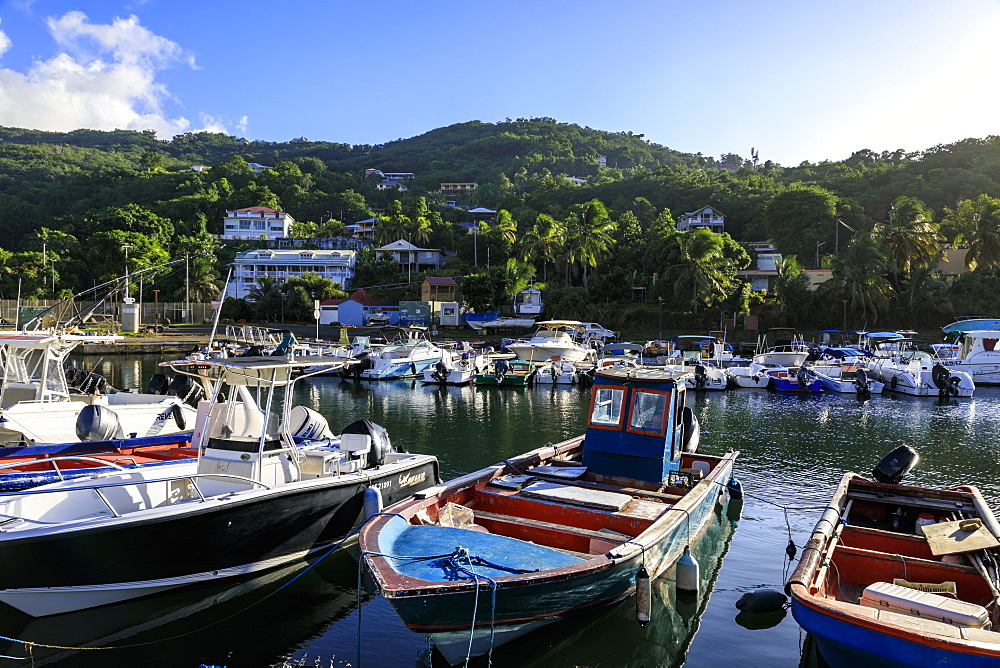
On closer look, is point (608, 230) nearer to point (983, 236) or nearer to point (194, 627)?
point (983, 236)

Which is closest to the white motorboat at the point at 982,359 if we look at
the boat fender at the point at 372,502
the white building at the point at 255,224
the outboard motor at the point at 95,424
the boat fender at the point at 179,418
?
the boat fender at the point at 372,502

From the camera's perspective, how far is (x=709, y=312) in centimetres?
6594

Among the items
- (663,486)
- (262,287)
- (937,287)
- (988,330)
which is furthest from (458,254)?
(663,486)

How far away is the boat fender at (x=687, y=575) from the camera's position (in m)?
10.1

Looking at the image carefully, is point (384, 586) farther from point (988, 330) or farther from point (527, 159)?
point (527, 159)

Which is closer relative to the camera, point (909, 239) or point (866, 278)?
point (866, 278)

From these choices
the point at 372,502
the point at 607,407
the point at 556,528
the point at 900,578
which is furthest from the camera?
the point at 607,407

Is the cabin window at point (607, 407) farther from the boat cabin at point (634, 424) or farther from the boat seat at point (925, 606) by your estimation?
the boat seat at point (925, 606)

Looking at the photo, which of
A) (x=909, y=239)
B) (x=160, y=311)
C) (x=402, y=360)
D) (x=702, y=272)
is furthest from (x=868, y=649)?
(x=160, y=311)

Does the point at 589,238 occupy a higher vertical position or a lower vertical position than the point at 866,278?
higher

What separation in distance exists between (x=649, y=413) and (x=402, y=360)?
33.3m

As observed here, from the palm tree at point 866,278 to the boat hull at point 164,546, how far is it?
6161cm

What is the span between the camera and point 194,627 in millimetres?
9633

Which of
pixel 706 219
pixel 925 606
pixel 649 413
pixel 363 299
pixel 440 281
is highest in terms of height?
pixel 706 219
